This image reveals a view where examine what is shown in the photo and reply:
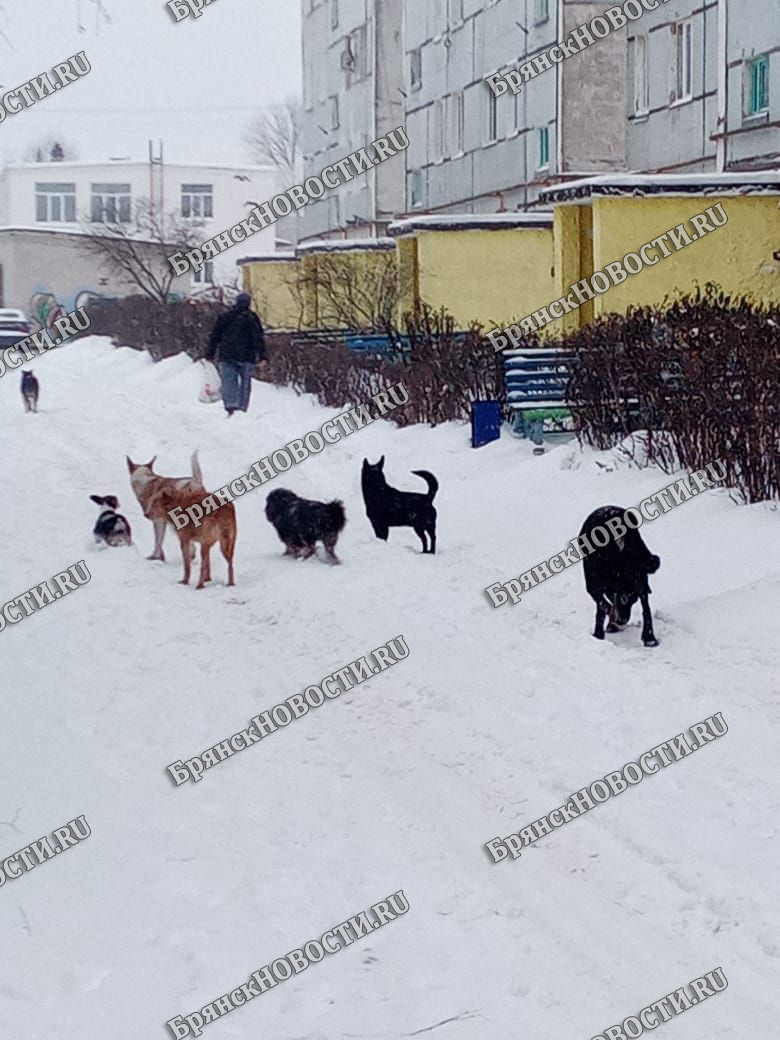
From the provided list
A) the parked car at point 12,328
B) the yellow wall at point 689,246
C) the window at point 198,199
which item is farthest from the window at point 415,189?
the window at point 198,199

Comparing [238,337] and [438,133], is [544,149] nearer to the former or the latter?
[438,133]

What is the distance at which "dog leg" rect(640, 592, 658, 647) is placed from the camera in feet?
25.5

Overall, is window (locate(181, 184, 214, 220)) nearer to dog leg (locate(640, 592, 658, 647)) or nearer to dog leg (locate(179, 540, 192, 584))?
dog leg (locate(179, 540, 192, 584))

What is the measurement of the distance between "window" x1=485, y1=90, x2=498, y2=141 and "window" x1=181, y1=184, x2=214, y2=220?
43.8 meters

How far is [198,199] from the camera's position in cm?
7306

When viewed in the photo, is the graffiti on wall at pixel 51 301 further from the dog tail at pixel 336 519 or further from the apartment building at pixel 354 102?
the dog tail at pixel 336 519

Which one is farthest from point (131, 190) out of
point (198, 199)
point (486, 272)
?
point (486, 272)

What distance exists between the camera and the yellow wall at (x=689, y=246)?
1711 centimetres

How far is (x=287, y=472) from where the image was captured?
47.5ft

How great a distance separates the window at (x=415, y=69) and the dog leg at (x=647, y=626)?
27.7 metres

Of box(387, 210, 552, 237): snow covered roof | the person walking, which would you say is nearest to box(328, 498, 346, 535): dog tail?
the person walking

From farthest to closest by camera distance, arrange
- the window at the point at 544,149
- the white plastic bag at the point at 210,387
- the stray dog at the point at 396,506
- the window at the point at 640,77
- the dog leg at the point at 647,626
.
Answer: the window at the point at 544,149 → the window at the point at 640,77 → the white plastic bag at the point at 210,387 → the stray dog at the point at 396,506 → the dog leg at the point at 647,626

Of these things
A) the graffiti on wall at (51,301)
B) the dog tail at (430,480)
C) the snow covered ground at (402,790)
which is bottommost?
the snow covered ground at (402,790)

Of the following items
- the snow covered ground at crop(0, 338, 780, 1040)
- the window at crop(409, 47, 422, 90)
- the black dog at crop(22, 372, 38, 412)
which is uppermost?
the window at crop(409, 47, 422, 90)
